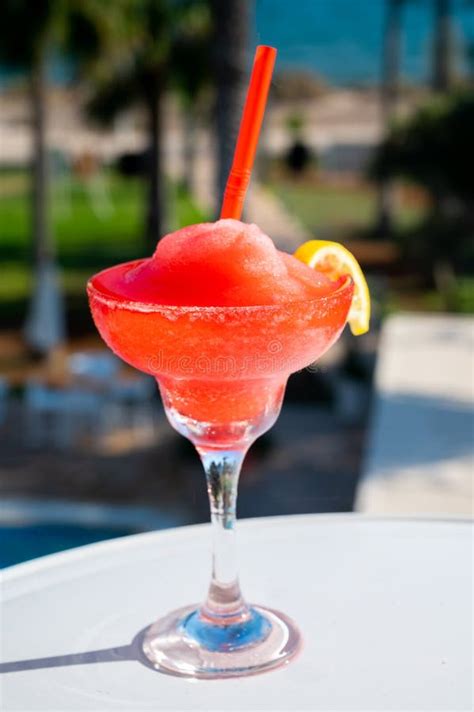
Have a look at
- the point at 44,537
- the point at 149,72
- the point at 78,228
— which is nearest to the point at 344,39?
the point at 78,228

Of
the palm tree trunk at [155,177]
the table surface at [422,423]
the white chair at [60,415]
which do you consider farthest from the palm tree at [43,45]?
the table surface at [422,423]

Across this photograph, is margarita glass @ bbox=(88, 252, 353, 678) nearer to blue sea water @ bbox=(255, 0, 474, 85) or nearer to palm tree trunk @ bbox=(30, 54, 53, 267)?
palm tree trunk @ bbox=(30, 54, 53, 267)

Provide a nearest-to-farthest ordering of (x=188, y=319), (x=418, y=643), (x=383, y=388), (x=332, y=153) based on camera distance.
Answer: (x=188, y=319) → (x=418, y=643) → (x=383, y=388) → (x=332, y=153)

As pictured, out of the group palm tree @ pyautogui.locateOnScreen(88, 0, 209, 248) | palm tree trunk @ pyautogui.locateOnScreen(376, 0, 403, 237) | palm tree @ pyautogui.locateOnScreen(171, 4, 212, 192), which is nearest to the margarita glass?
palm tree @ pyautogui.locateOnScreen(88, 0, 209, 248)

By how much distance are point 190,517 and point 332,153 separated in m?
21.8

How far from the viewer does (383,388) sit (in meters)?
5.05

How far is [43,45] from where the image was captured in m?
12.4

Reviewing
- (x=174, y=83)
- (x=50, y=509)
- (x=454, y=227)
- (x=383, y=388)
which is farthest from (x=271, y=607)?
(x=454, y=227)

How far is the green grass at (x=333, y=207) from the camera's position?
23.6 m

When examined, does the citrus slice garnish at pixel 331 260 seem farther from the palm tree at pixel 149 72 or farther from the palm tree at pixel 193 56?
the palm tree at pixel 193 56

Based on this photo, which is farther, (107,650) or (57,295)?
(57,295)

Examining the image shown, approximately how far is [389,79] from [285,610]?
65.1ft

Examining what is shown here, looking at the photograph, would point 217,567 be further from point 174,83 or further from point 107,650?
point 174,83

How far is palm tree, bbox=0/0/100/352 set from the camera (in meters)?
12.0
